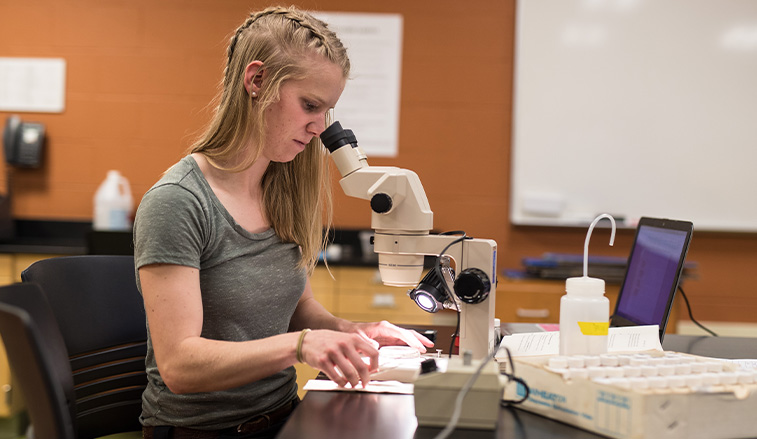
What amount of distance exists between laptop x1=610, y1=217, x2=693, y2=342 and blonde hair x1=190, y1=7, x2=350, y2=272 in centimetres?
80

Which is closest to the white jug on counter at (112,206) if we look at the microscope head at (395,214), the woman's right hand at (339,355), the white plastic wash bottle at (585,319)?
the microscope head at (395,214)

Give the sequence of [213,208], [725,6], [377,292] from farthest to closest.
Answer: [725,6] → [377,292] → [213,208]

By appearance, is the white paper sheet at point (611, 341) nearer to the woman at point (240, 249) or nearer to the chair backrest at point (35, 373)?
the woman at point (240, 249)

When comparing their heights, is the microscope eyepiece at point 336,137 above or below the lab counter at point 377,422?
above

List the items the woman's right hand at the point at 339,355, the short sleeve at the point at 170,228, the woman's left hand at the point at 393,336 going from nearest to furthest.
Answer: the woman's right hand at the point at 339,355 < the short sleeve at the point at 170,228 < the woman's left hand at the point at 393,336

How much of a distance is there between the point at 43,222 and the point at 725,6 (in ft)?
12.3

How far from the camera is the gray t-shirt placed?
1.22 m

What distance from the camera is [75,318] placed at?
1328 mm

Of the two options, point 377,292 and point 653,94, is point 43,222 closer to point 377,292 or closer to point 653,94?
point 377,292

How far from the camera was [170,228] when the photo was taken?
1.20 meters

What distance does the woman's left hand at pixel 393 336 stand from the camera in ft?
4.65

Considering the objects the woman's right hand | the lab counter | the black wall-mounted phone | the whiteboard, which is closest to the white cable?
the lab counter

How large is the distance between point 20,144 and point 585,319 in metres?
3.34

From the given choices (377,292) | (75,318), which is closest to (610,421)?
(75,318)
